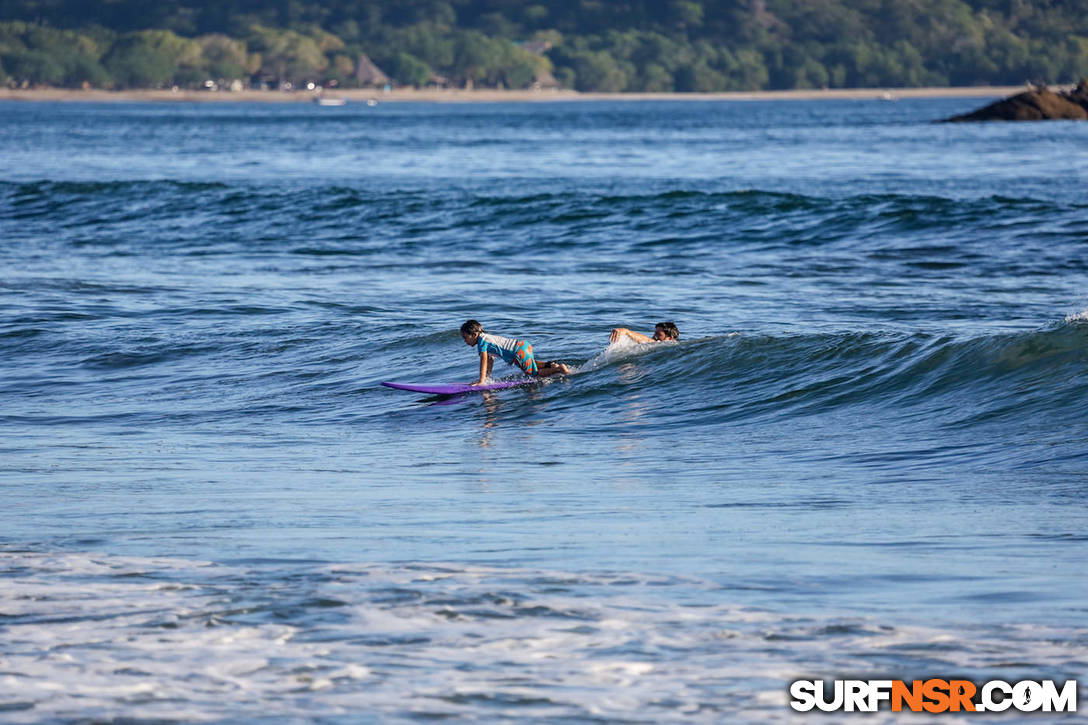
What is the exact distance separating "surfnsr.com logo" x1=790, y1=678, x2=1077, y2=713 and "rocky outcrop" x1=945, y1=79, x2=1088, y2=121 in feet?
411

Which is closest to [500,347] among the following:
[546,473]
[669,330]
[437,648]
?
[669,330]

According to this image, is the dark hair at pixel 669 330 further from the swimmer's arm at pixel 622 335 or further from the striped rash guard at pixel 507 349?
the striped rash guard at pixel 507 349

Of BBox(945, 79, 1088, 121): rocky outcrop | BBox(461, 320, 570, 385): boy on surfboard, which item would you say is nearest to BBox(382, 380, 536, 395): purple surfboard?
BBox(461, 320, 570, 385): boy on surfboard

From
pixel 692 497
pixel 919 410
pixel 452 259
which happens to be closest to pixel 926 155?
pixel 452 259

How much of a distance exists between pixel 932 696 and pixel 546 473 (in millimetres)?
5979

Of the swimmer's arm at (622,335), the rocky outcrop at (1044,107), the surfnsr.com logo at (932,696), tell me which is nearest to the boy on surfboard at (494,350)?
the swimmer's arm at (622,335)

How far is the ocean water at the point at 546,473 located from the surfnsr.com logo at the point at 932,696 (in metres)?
0.12

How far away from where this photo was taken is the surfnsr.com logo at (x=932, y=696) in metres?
6.39

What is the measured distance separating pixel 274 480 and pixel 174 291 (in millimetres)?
15370

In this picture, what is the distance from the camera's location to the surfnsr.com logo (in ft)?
21.0

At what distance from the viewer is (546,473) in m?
12.2

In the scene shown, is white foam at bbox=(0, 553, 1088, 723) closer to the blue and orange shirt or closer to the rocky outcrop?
the blue and orange shirt

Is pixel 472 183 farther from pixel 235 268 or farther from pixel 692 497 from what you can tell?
pixel 692 497

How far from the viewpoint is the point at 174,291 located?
26.3 meters
